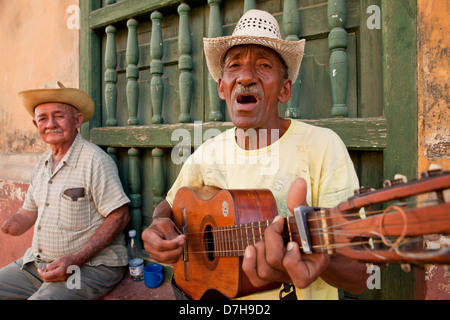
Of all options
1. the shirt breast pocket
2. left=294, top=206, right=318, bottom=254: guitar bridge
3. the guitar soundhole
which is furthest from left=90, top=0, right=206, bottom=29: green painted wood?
left=294, top=206, right=318, bottom=254: guitar bridge

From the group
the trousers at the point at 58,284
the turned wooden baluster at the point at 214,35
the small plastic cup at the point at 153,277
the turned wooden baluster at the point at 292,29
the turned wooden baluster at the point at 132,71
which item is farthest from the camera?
the turned wooden baluster at the point at 132,71

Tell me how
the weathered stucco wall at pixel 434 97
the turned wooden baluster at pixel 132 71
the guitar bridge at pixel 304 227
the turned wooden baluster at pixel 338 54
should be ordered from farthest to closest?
the turned wooden baluster at pixel 132 71
the turned wooden baluster at pixel 338 54
the weathered stucco wall at pixel 434 97
the guitar bridge at pixel 304 227

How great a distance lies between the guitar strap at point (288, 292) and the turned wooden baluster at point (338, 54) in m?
1.02

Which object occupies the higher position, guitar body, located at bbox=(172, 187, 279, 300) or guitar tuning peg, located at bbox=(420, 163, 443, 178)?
guitar tuning peg, located at bbox=(420, 163, 443, 178)

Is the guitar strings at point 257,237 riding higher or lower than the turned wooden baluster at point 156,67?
lower

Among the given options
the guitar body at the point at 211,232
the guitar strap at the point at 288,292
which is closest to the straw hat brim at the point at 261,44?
the guitar body at the point at 211,232

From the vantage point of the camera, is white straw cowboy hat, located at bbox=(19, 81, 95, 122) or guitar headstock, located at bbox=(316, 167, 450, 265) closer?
guitar headstock, located at bbox=(316, 167, 450, 265)

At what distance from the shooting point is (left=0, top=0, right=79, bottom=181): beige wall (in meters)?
3.29

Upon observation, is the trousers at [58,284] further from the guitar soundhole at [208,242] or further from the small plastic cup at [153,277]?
the guitar soundhole at [208,242]

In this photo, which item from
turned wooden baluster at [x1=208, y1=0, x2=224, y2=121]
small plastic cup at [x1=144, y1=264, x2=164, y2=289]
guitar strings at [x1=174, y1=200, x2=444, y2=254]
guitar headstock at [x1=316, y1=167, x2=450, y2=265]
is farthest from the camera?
small plastic cup at [x1=144, y1=264, x2=164, y2=289]

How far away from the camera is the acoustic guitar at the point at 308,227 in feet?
2.26

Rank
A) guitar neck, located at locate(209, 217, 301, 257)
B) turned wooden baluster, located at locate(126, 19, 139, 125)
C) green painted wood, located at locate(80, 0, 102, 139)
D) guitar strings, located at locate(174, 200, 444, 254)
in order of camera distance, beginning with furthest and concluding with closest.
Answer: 1. green painted wood, located at locate(80, 0, 102, 139)
2. turned wooden baluster, located at locate(126, 19, 139, 125)
3. guitar neck, located at locate(209, 217, 301, 257)
4. guitar strings, located at locate(174, 200, 444, 254)

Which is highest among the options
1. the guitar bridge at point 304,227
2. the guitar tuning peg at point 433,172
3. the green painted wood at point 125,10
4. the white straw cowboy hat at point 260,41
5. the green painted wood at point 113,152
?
the green painted wood at point 125,10

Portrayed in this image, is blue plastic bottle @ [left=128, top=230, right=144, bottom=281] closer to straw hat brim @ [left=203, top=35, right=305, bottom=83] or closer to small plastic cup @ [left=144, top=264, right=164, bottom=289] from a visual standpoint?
small plastic cup @ [left=144, top=264, right=164, bottom=289]
